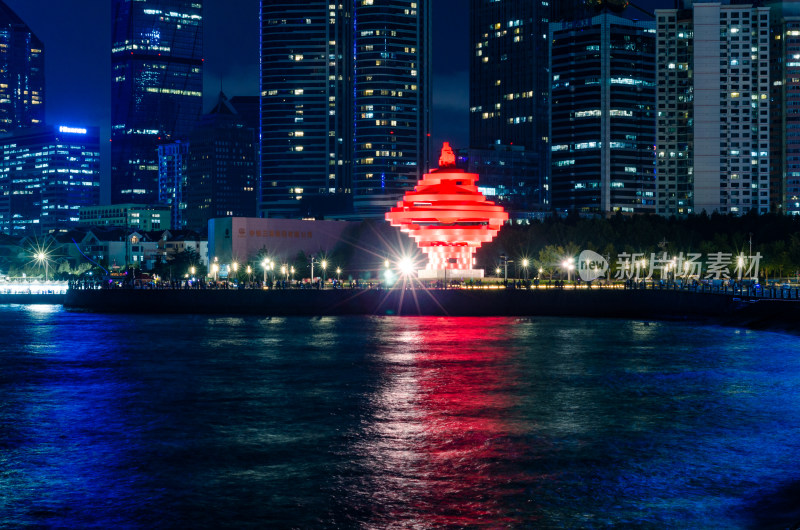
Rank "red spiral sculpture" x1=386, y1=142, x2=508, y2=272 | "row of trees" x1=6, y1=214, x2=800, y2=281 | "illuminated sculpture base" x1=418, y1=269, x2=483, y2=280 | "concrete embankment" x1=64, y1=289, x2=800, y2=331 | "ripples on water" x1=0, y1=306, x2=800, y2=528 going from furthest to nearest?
"illuminated sculpture base" x1=418, y1=269, x2=483, y2=280, "row of trees" x1=6, y1=214, x2=800, y2=281, "red spiral sculpture" x1=386, y1=142, x2=508, y2=272, "concrete embankment" x1=64, y1=289, x2=800, y2=331, "ripples on water" x1=0, y1=306, x2=800, y2=528

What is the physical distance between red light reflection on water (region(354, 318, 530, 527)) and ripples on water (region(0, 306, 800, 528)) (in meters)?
0.12

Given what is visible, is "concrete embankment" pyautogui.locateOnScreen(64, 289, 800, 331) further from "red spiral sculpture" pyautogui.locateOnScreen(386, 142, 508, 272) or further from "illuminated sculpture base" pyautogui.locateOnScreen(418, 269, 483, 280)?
"illuminated sculpture base" pyautogui.locateOnScreen(418, 269, 483, 280)

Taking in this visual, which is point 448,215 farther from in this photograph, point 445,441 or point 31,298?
point 445,441

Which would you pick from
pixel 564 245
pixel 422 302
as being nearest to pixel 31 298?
pixel 422 302

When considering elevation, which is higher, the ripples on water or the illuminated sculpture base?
the illuminated sculpture base

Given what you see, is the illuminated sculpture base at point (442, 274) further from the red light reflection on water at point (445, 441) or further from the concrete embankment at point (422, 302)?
the red light reflection on water at point (445, 441)

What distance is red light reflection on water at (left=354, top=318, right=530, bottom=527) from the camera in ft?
92.8

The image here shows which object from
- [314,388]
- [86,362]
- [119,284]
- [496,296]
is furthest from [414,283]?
[314,388]

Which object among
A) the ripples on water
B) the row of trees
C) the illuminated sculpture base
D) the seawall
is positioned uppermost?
the row of trees

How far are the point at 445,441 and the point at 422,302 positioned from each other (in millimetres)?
78798

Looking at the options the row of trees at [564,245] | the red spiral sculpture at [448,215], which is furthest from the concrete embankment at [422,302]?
the row of trees at [564,245]

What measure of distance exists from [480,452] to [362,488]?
6870 millimetres

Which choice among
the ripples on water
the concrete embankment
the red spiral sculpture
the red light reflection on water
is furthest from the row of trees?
the red light reflection on water

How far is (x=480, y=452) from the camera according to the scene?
3559 centimetres
